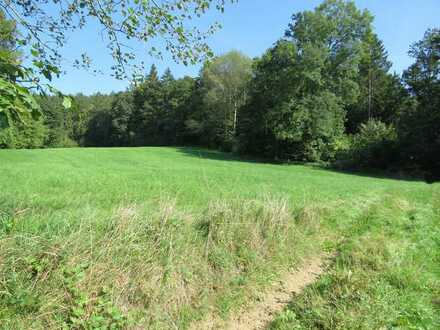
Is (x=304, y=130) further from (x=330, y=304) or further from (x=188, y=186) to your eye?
(x=330, y=304)

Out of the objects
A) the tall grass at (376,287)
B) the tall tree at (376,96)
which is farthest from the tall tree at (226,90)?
the tall grass at (376,287)

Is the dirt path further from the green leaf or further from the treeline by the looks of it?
the treeline

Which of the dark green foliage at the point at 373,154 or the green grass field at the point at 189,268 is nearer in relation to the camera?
the green grass field at the point at 189,268

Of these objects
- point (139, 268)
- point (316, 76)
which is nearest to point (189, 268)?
point (139, 268)

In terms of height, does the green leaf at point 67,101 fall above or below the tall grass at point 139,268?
above

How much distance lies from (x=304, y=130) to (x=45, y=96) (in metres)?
27.9

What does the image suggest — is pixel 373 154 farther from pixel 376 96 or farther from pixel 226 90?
pixel 226 90

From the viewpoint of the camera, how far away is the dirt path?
12.6 feet

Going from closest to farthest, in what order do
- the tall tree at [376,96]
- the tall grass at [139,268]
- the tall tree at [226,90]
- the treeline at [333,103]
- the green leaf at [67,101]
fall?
the green leaf at [67,101] < the tall grass at [139,268] < the treeline at [333,103] < the tall tree at [376,96] < the tall tree at [226,90]

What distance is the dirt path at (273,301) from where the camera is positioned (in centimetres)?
384

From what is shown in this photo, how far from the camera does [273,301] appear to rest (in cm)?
439

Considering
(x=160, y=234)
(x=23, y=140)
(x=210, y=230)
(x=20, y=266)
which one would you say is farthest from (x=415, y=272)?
(x=23, y=140)

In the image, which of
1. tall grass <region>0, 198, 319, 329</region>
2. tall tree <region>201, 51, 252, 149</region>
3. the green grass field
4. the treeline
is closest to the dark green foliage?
the treeline

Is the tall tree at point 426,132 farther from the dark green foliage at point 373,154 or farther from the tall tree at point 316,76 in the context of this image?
the tall tree at point 316,76
